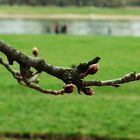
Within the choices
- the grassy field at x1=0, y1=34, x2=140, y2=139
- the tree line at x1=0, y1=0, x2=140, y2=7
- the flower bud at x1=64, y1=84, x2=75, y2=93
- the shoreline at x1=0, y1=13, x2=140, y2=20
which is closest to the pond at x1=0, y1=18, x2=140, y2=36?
the shoreline at x1=0, y1=13, x2=140, y2=20

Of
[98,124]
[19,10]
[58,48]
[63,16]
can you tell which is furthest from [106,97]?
[19,10]

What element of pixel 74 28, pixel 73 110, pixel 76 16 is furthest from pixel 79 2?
pixel 73 110

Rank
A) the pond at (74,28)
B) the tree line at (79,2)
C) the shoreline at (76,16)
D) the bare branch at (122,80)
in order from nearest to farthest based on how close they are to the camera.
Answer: the bare branch at (122,80)
the pond at (74,28)
the shoreline at (76,16)
the tree line at (79,2)

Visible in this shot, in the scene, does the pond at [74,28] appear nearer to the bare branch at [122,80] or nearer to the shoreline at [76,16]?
the shoreline at [76,16]

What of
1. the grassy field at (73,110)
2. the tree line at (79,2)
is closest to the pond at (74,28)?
the grassy field at (73,110)

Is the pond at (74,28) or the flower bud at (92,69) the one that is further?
the pond at (74,28)

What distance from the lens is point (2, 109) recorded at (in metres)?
14.0

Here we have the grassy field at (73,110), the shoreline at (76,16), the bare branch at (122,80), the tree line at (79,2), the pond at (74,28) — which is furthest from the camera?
the tree line at (79,2)

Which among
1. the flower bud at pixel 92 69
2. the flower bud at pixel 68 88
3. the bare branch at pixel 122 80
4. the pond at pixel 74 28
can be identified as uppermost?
the flower bud at pixel 92 69

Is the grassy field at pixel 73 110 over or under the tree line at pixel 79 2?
over

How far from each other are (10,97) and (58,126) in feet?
10.4

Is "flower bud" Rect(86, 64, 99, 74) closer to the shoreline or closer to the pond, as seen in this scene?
the pond

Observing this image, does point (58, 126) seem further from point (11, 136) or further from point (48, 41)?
point (48, 41)

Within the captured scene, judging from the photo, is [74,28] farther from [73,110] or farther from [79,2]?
[79,2]
